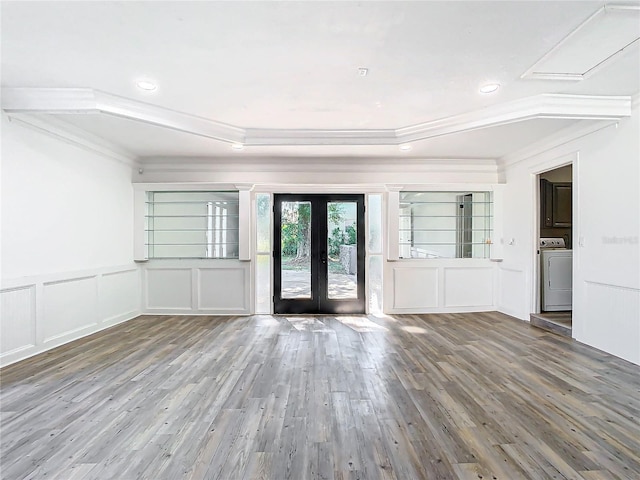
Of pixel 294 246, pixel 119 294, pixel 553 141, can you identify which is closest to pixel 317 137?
pixel 294 246

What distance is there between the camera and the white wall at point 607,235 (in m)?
3.40

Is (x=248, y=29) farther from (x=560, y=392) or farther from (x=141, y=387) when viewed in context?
(x=560, y=392)

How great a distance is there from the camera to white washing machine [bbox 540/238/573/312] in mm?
5105

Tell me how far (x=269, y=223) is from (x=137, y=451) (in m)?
3.99

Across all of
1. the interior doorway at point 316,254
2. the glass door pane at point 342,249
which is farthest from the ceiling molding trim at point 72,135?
the glass door pane at point 342,249

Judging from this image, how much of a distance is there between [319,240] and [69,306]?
11.5 feet

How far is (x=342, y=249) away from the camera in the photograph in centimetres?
575

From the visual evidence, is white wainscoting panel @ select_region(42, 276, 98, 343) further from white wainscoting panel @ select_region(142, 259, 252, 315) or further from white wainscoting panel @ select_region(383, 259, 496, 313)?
white wainscoting panel @ select_region(383, 259, 496, 313)

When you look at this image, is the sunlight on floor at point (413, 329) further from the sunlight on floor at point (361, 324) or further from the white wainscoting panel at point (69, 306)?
the white wainscoting panel at point (69, 306)

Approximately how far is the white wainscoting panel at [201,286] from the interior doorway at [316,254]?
0.57 metres

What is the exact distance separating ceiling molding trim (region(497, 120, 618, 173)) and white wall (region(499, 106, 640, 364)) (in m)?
0.04

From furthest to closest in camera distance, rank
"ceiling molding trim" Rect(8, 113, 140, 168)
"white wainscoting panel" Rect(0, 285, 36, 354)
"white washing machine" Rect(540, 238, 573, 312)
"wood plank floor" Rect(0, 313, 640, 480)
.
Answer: "white washing machine" Rect(540, 238, 573, 312) → "ceiling molding trim" Rect(8, 113, 140, 168) → "white wainscoting panel" Rect(0, 285, 36, 354) → "wood plank floor" Rect(0, 313, 640, 480)

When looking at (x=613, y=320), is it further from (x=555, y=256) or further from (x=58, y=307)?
(x=58, y=307)

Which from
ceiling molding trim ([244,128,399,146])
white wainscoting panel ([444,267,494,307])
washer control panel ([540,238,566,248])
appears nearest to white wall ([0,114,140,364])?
ceiling molding trim ([244,128,399,146])
